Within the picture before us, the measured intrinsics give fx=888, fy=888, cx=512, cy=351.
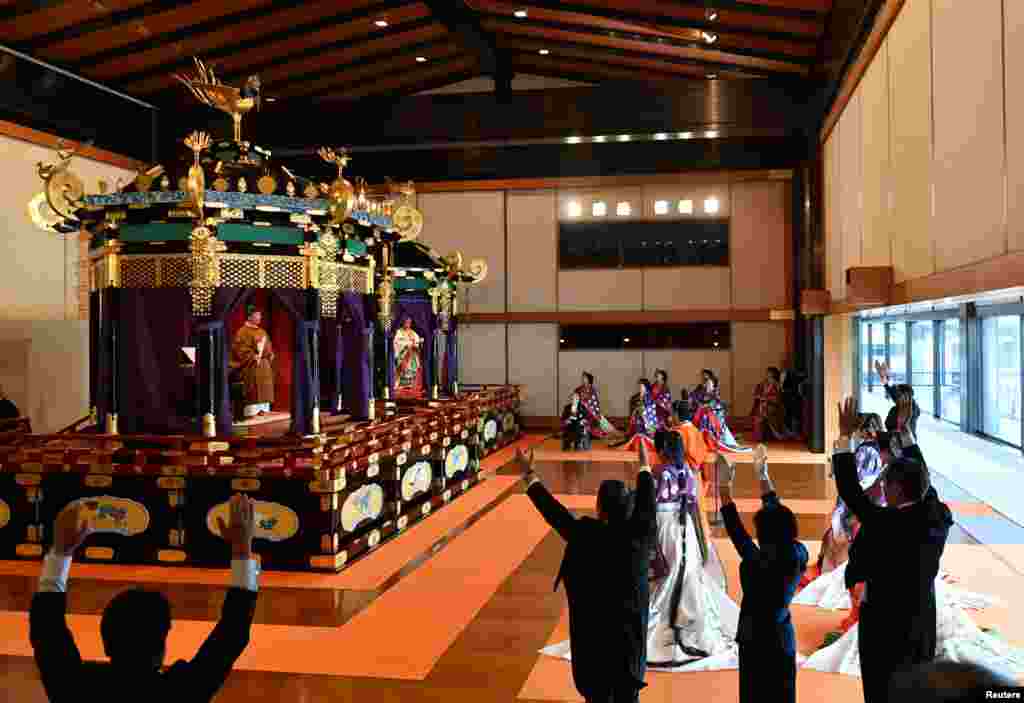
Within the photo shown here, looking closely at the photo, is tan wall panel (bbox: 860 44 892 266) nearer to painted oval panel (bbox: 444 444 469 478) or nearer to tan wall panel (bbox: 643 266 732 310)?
painted oval panel (bbox: 444 444 469 478)

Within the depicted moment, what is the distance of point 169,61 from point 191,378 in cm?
690

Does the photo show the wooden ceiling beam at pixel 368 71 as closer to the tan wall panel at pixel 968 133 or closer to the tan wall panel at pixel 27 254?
the tan wall panel at pixel 27 254

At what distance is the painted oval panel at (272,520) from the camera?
669 cm

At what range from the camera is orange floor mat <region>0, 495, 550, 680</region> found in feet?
15.3

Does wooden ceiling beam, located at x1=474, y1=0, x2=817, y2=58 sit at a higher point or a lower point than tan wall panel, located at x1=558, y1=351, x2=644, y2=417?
higher

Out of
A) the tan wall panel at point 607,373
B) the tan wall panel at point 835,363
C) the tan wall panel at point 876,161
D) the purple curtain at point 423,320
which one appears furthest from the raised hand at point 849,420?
the tan wall panel at point 607,373

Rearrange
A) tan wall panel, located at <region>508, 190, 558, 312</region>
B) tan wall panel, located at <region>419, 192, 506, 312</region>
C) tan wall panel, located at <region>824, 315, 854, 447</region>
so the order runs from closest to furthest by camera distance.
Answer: tan wall panel, located at <region>824, 315, 854, 447</region> < tan wall panel, located at <region>508, 190, 558, 312</region> < tan wall panel, located at <region>419, 192, 506, 312</region>

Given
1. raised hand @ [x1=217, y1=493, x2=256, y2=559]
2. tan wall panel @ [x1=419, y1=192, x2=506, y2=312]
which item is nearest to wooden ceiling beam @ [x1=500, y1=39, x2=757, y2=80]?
tan wall panel @ [x1=419, y1=192, x2=506, y2=312]

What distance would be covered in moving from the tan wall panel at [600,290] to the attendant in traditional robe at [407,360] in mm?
4454

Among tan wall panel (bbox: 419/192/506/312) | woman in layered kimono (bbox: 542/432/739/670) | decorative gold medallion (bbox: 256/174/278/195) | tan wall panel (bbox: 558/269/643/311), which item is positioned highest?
tan wall panel (bbox: 419/192/506/312)

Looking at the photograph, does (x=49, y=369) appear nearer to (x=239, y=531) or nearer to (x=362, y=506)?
(x=362, y=506)

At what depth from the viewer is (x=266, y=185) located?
727cm

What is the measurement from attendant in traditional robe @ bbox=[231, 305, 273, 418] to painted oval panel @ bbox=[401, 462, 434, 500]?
154 cm

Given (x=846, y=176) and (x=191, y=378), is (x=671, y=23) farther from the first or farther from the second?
(x=191, y=378)
